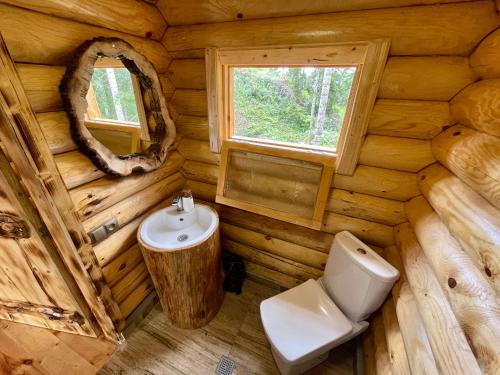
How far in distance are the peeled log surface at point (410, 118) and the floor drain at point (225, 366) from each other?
5.92 feet

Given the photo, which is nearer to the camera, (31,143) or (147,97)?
(31,143)

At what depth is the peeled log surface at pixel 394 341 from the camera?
3.07 feet

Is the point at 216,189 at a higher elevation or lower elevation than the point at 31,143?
lower

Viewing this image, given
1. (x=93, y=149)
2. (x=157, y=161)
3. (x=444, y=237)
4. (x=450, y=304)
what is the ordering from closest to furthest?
(x=450, y=304), (x=444, y=237), (x=93, y=149), (x=157, y=161)

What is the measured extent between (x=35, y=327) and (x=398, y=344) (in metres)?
2.54

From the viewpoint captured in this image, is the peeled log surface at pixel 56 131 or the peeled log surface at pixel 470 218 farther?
the peeled log surface at pixel 56 131

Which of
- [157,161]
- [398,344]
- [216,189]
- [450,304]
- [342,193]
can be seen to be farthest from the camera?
[216,189]

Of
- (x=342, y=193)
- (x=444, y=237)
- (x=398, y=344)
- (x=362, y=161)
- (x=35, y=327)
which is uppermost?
(x=362, y=161)

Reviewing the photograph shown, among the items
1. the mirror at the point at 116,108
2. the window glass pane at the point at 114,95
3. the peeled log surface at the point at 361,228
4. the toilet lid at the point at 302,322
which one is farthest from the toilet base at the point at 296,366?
the window glass pane at the point at 114,95

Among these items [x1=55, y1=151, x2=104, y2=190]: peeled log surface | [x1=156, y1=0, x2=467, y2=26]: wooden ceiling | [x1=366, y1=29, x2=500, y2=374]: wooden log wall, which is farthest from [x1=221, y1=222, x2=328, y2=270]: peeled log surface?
[x1=156, y1=0, x2=467, y2=26]: wooden ceiling

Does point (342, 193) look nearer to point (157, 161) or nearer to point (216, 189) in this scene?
point (216, 189)

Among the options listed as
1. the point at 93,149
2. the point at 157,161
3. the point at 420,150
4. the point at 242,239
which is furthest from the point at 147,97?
the point at 420,150

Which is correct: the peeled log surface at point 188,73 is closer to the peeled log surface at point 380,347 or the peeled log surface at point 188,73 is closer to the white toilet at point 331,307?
the white toilet at point 331,307

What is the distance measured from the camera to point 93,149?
1.14 meters
